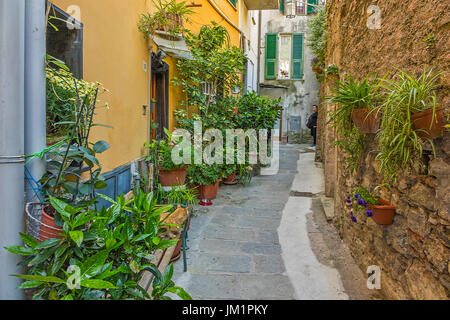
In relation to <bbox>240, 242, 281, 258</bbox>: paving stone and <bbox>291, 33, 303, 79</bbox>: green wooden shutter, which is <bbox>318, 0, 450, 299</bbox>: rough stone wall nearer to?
<bbox>240, 242, 281, 258</bbox>: paving stone

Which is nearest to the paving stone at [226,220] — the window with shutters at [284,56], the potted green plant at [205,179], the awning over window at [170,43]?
the potted green plant at [205,179]

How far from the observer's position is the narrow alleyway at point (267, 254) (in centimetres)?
283

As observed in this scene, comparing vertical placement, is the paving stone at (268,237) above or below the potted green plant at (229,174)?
below

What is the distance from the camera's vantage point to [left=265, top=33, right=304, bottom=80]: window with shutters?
15102mm

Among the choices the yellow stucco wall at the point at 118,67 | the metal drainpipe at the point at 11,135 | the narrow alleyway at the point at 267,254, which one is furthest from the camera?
the yellow stucco wall at the point at 118,67

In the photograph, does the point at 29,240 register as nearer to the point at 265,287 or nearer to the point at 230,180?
the point at 265,287

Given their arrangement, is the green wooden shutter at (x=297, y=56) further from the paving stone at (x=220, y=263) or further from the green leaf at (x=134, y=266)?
the green leaf at (x=134, y=266)

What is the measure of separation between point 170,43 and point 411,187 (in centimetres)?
367

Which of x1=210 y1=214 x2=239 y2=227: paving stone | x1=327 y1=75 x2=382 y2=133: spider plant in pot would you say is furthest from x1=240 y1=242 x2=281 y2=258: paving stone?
x1=327 y1=75 x2=382 y2=133: spider plant in pot

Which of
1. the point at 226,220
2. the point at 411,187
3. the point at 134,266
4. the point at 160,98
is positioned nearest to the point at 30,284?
the point at 134,266

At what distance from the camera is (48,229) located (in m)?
1.47

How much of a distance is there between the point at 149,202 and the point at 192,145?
354 cm

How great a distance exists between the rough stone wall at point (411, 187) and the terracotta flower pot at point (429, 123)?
2.4 inches

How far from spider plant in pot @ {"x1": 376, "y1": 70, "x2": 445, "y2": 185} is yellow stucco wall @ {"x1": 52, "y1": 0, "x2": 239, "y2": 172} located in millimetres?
2339
